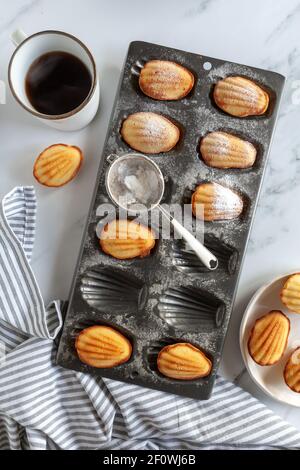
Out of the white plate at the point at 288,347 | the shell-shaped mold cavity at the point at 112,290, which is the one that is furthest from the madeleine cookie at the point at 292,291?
the shell-shaped mold cavity at the point at 112,290

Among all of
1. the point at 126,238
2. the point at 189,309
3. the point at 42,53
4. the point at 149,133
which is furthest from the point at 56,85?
the point at 189,309

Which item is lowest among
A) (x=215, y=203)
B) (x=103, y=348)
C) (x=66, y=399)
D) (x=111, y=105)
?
(x=66, y=399)

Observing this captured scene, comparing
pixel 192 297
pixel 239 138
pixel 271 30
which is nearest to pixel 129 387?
pixel 192 297

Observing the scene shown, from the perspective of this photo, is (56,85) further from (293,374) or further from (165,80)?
(293,374)

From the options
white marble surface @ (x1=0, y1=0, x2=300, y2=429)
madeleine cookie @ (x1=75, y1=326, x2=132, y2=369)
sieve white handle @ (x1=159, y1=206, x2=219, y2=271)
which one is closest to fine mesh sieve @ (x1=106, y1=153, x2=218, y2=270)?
sieve white handle @ (x1=159, y1=206, x2=219, y2=271)

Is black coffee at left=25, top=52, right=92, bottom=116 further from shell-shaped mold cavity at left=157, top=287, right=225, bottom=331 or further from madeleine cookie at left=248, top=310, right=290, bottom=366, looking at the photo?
madeleine cookie at left=248, top=310, right=290, bottom=366

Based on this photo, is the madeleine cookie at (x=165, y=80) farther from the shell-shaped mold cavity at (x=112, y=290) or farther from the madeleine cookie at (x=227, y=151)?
the shell-shaped mold cavity at (x=112, y=290)

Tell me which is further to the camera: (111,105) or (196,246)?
(111,105)
